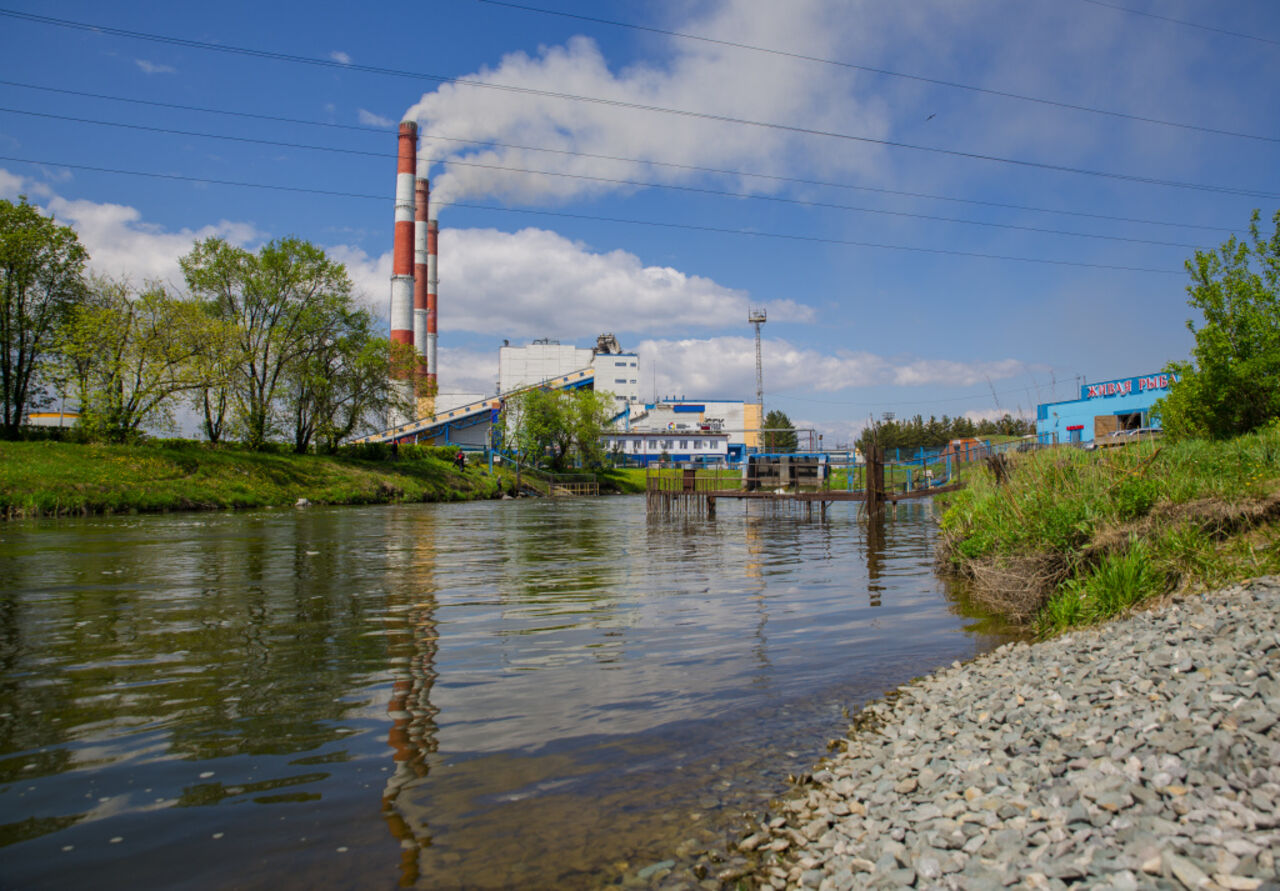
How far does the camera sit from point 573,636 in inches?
336

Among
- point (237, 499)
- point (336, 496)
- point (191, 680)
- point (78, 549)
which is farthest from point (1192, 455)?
point (336, 496)

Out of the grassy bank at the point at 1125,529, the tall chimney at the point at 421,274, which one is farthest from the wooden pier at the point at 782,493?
the tall chimney at the point at 421,274

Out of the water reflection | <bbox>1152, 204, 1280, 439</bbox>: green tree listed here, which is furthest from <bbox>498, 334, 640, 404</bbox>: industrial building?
the water reflection

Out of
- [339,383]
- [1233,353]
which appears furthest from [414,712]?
[339,383]

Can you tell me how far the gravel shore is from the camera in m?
2.82

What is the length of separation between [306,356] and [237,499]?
1307cm

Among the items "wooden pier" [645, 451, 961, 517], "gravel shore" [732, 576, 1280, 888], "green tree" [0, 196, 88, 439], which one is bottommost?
"gravel shore" [732, 576, 1280, 888]

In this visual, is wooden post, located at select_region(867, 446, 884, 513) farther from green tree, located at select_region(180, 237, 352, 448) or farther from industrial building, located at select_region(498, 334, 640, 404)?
industrial building, located at select_region(498, 334, 640, 404)

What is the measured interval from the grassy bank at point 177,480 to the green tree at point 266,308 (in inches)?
139

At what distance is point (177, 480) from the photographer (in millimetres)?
31969

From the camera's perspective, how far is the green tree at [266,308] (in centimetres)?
4047

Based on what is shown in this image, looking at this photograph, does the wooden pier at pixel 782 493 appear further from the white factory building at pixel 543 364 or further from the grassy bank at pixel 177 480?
the white factory building at pixel 543 364

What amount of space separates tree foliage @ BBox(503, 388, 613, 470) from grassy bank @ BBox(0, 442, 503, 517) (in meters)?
22.6

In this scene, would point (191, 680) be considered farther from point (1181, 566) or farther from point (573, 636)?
point (1181, 566)
